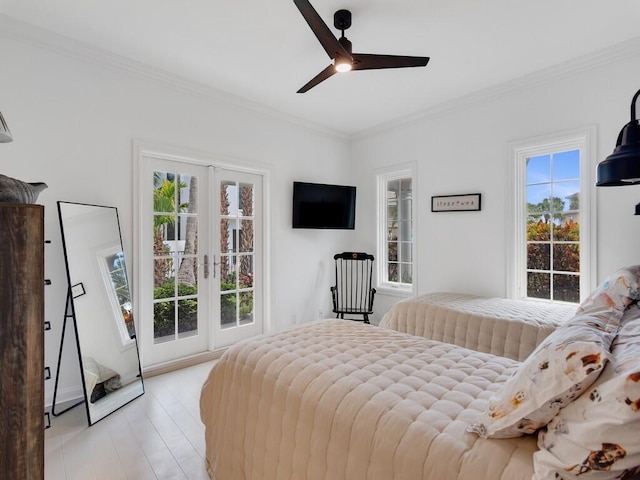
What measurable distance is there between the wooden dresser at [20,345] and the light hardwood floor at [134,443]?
39.8 inches

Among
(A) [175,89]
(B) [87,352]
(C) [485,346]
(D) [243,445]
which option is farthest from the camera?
(A) [175,89]

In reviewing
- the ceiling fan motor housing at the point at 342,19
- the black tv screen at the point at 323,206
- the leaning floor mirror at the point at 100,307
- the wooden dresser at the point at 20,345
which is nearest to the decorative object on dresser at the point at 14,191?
the wooden dresser at the point at 20,345

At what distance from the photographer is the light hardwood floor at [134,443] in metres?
1.86

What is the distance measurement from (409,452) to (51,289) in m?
2.82

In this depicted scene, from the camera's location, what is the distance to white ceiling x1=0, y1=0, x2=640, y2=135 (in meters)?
2.23

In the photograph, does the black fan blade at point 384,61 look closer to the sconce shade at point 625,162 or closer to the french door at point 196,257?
the sconce shade at point 625,162

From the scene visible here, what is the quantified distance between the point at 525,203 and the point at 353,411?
3121 mm

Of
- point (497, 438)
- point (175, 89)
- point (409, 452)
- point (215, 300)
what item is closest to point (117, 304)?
point (215, 300)

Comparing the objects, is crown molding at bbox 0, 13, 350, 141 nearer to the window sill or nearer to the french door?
the french door

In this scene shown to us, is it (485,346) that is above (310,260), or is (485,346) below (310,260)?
below

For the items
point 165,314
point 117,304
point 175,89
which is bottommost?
point 165,314

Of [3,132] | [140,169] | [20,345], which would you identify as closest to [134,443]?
[20,345]

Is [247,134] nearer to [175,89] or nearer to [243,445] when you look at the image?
[175,89]

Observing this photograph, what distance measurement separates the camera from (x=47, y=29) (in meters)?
2.48
